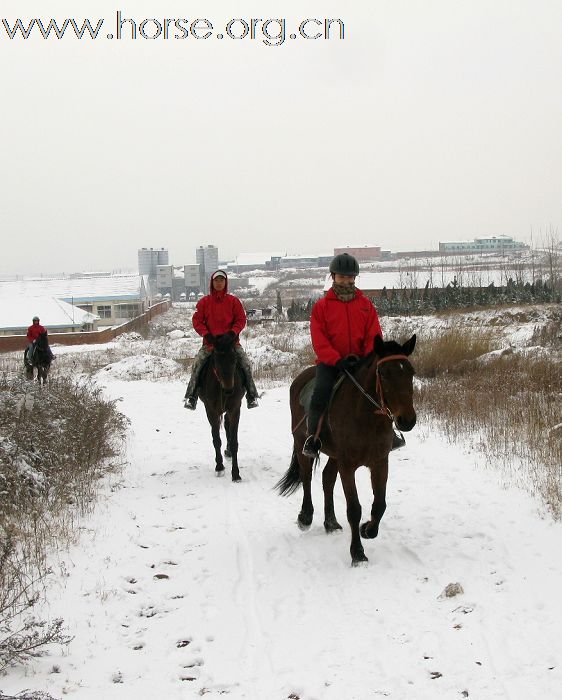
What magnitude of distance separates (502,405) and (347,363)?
6.60m

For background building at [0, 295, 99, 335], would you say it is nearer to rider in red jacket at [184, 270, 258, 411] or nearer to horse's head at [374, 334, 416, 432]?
rider in red jacket at [184, 270, 258, 411]

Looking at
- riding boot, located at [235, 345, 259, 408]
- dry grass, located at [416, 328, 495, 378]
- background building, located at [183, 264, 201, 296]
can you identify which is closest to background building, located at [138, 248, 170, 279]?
background building, located at [183, 264, 201, 296]

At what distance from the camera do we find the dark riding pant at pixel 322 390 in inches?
228

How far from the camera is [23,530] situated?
19.4ft

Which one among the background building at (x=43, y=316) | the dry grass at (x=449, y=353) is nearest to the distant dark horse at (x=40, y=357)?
the dry grass at (x=449, y=353)

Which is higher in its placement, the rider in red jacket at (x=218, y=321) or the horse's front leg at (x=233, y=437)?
the rider in red jacket at (x=218, y=321)

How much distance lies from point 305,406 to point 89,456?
12.8 ft

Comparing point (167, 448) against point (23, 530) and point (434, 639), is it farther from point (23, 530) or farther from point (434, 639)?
point (434, 639)

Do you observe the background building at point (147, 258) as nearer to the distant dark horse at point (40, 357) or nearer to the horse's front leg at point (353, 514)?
the distant dark horse at point (40, 357)

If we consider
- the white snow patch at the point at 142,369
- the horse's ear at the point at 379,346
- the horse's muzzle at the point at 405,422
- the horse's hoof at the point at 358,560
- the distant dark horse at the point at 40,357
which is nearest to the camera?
the horse's muzzle at the point at 405,422

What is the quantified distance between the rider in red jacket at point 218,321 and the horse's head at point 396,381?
4.30 m

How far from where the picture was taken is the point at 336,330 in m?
5.93

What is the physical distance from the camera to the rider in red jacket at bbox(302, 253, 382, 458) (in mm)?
5801

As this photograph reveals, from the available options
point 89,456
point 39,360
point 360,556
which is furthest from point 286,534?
point 39,360
